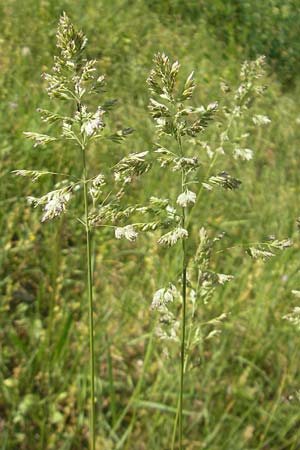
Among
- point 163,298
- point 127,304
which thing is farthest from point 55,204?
point 127,304

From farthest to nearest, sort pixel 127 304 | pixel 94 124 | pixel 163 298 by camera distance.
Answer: pixel 127 304 < pixel 163 298 < pixel 94 124

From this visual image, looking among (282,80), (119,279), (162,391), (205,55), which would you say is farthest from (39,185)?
(282,80)

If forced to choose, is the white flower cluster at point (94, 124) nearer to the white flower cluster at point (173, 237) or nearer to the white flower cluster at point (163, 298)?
the white flower cluster at point (173, 237)

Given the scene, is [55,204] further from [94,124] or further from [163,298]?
[163,298]

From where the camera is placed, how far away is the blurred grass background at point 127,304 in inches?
91.8

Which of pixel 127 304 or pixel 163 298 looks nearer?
pixel 163 298

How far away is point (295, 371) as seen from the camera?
2633mm

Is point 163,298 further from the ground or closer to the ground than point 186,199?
closer to the ground

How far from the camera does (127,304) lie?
9.36 feet

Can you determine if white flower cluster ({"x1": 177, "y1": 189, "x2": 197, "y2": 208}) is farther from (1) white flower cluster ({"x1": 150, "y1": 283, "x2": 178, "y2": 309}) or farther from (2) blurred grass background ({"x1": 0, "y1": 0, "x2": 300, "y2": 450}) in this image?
(2) blurred grass background ({"x1": 0, "y1": 0, "x2": 300, "y2": 450})

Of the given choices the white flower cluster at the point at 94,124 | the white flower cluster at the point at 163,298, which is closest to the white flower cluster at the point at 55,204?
the white flower cluster at the point at 94,124

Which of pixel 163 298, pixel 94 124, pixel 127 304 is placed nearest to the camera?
pixel 94 124

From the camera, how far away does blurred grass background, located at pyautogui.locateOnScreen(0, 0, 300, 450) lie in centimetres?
233

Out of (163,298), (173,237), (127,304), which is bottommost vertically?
(127,304)
